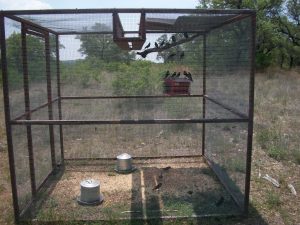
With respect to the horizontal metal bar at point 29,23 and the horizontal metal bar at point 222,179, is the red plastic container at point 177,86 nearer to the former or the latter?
the horizontal metal bar at point 222,179

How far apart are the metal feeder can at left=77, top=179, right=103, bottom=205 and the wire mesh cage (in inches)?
3.9

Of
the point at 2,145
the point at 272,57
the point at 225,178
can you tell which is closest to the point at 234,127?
the point at 225,178

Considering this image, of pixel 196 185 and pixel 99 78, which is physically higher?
pixel 99 78

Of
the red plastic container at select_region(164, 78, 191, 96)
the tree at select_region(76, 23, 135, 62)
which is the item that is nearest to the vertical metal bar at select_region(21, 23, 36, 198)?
the tree at select_region(76, 23, 135, 62)

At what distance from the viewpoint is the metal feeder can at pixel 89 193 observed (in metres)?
4.63

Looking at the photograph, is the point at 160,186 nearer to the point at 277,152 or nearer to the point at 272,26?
the point at 277,152

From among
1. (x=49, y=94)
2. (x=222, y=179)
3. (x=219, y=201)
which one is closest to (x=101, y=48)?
(x=49, y=94)

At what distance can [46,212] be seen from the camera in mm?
4410

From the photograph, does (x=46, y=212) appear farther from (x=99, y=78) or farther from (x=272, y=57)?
(x=272, y=57)

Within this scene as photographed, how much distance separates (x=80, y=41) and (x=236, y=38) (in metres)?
2.23

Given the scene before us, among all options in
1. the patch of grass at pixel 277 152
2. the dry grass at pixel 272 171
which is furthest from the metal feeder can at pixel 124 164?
the patch of grass at pixel 277 152

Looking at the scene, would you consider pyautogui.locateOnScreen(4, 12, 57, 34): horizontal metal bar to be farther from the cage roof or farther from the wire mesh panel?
the wire mesh panel

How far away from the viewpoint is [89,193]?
4.63m

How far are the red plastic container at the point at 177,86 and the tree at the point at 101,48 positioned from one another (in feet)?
2.50
